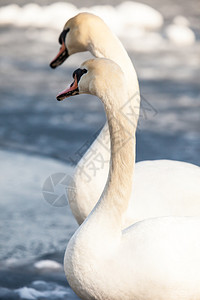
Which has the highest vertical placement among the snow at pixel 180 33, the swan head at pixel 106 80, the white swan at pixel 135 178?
the swan head at pixel 106 80

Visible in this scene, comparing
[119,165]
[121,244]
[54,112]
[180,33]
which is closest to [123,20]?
[180,33]

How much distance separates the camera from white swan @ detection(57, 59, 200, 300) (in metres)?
2.50

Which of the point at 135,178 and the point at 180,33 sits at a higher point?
the point at 135,178

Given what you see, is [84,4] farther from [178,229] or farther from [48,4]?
[178,229]

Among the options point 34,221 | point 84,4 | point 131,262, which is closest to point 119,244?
point 131,262

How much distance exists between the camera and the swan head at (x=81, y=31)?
351 centimetres

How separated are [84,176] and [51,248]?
1.75 feet

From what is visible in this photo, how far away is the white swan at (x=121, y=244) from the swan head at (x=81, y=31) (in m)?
0.86

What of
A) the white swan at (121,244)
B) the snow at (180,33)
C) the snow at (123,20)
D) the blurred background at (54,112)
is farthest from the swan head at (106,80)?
the snow at (180,33)

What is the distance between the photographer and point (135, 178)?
3365mm

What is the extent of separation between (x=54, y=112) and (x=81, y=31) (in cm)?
225

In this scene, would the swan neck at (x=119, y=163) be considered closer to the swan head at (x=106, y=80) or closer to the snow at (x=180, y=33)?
the swan head at (x=106, y=80)

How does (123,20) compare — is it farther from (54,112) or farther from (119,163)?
(119,163)

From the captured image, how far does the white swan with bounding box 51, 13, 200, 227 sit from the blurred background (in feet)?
1.50
